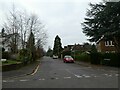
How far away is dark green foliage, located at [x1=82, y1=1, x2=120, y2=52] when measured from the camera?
36594 mm

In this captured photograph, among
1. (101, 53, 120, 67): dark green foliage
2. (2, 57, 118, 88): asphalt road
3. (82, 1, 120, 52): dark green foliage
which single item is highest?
→ (82, 1, 120, 52): dark green foliage

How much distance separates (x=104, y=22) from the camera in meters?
39.2

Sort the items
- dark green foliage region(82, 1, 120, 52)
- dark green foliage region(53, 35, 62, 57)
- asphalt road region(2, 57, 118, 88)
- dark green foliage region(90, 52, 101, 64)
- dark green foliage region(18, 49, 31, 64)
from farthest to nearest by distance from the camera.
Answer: dark green foliage region(53, 35, 62, 57), dark green foliage region(90, 52, 101, 64), dark green foliage region(18, 49, 31, 64), dark green foliage region(82, 1, 120, 52), asphalt road region(2, 57, 118, 88)

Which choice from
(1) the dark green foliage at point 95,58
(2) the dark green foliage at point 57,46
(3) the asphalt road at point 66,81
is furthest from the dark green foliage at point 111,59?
(2) the dark green foliage at point 57,46

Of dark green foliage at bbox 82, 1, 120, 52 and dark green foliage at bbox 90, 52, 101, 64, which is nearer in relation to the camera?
dark green foliage at bbox 82, 1, 120, 52

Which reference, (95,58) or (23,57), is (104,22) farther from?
(23,57)

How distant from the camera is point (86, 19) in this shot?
4212 centimetres

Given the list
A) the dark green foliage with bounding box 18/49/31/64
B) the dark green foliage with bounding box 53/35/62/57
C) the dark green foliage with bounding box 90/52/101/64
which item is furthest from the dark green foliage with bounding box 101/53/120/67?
the dark green foliage with bounding box 53/35/62/57

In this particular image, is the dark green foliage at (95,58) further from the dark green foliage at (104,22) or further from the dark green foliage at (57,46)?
the dark green foliage at (57,46)

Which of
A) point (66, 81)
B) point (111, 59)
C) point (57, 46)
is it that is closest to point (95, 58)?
point (111, 59)

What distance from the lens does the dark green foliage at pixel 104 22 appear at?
36.6m

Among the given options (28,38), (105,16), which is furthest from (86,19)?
(28,38)

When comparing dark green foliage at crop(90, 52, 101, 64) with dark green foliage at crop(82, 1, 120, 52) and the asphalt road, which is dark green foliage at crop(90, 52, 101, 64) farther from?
the asphalt road

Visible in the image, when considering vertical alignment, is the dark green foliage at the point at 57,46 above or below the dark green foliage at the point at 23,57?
above
